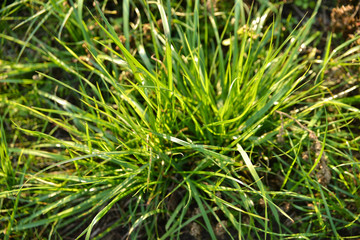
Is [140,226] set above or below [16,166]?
below

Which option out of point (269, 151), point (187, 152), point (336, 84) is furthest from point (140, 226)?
point (336, 84)

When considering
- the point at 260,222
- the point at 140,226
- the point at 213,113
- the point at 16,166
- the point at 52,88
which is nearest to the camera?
the point at 260,222

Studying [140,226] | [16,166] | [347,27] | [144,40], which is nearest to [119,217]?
[140,226]

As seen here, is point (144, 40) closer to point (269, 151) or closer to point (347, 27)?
point (269, 151)

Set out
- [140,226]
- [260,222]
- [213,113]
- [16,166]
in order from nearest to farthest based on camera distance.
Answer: [260,222], [140,226], [213,113], [16,166]

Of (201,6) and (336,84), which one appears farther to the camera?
(201,6)

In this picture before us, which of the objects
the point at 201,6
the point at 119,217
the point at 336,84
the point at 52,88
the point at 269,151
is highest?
the point at 201,6
